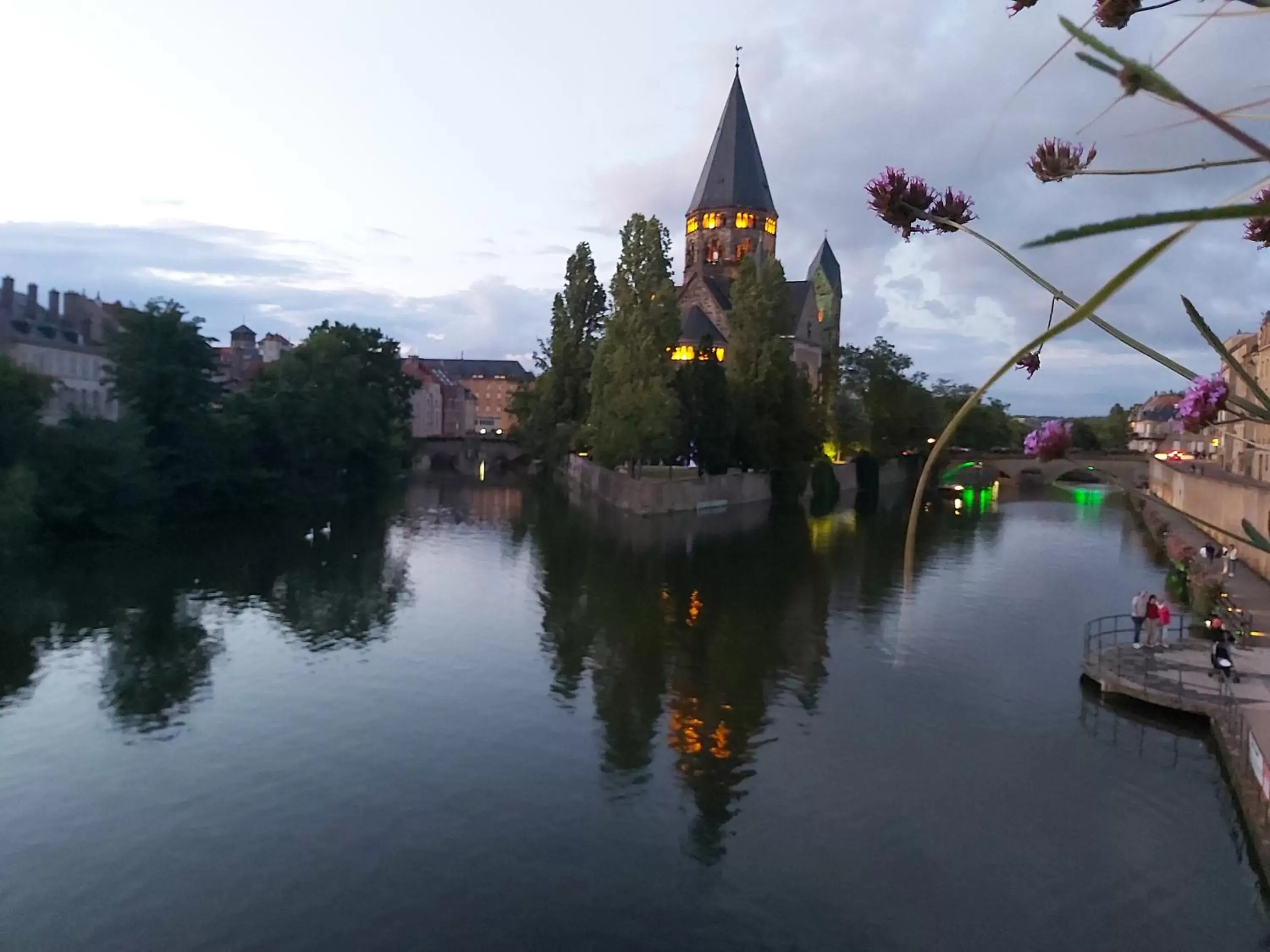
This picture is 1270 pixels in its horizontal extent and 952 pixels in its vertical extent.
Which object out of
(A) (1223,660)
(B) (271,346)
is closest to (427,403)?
(B) (271,346)

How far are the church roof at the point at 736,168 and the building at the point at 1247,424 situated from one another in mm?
35028

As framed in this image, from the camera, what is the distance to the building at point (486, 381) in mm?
140125

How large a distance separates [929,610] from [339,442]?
103 ft

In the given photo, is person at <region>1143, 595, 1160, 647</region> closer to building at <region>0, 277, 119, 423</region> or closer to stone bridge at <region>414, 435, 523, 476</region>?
building at <region>0, 277, 119, 423</region>

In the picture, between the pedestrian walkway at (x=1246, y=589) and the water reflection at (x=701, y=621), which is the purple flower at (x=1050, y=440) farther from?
the pedestrian walkway at (x=1246, y=589)

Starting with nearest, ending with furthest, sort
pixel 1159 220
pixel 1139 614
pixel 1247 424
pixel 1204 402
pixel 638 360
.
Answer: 1. pixel 1159 220
2. pixel 1204 402
3. pixel 1247 424
4. pixel 1139 614
5. pixel 638 360

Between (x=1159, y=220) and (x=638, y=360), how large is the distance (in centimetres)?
4569

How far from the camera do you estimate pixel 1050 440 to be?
268 centimetres

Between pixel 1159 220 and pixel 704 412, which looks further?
pixel 704 412

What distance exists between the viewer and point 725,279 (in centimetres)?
7625

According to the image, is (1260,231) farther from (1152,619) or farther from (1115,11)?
(1152,619)

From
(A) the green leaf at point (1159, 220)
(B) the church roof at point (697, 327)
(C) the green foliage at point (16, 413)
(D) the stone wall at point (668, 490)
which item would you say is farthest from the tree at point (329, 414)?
(A) the green leaf at point (1159, 220)

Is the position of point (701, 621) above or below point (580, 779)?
above

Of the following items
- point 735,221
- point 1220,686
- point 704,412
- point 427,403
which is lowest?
→ point 1220,686
